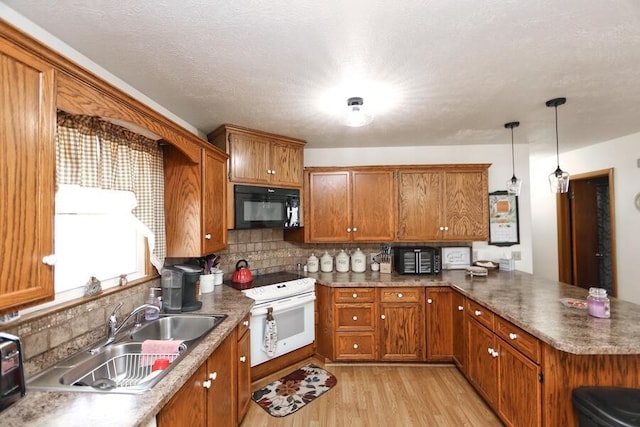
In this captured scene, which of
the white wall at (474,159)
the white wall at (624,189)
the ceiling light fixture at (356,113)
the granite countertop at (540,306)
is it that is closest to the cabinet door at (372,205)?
the white wall at (474,159)

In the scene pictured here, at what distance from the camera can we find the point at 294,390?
2.51 meters

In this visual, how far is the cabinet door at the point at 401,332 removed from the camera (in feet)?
9.51

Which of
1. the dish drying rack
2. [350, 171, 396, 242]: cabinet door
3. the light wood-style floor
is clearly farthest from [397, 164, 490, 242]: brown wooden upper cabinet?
the dish drying rack

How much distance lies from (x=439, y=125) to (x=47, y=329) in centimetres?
310

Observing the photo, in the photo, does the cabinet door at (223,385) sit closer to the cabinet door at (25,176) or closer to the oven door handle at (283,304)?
the oven door handle at (283,304)

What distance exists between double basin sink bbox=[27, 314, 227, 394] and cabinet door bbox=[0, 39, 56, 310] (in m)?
0.47

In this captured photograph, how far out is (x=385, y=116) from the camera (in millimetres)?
2512

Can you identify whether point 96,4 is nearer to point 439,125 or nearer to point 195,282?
point 195,282

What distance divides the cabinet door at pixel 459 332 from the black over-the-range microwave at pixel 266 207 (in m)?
1.75

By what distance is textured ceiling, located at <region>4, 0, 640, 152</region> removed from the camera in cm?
123

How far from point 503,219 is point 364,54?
2846 millimetres

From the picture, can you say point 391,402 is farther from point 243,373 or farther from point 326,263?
point 326,263

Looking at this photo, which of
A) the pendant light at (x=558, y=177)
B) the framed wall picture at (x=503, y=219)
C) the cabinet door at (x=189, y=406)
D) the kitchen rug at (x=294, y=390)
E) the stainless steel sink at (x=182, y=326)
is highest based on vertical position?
the pendant light at (x=558, y=177)

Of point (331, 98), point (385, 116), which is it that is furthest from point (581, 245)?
point (331, 98)
